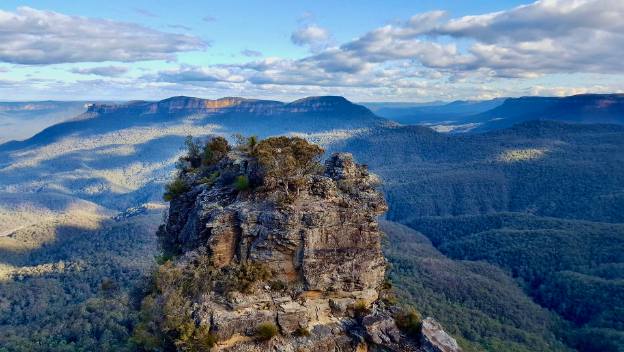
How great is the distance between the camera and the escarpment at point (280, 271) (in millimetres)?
24766

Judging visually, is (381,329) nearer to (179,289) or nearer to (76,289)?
(179,289)

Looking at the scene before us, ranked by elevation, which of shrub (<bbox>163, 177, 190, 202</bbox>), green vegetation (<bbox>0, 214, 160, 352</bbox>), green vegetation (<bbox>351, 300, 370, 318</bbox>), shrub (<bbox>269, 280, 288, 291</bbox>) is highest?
shrub (<bbox>163, 177, 190, 202</bbox>)

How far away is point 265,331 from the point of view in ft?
80.2

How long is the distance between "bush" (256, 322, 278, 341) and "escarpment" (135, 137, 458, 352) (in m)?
0.05

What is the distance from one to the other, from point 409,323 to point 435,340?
182cm

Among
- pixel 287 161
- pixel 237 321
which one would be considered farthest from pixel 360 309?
pixel 287 161

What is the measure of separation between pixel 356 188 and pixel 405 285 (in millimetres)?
86932

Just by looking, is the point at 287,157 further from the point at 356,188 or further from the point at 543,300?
the point at 543,300

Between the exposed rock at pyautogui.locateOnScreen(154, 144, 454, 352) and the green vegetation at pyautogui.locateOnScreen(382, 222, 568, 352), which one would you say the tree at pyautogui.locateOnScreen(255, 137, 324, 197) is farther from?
the green vegetation at pyautogui.locateOnScreen(382, 222, 568, 352)

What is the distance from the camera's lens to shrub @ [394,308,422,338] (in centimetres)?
2688

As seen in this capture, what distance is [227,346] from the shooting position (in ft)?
78.9

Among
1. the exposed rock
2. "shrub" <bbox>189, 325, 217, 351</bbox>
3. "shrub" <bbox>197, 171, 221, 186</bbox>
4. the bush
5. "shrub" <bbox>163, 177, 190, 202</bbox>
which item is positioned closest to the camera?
"shrub" <bbox>189, 325, 217, 351</bbox>

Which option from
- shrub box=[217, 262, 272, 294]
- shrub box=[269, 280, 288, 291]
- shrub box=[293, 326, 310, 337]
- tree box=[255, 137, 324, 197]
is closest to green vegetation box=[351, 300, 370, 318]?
shrub box=[293, 326, 310, 337]

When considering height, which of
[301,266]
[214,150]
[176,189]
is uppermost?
[214,150]
